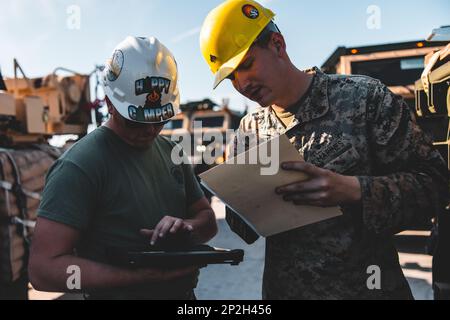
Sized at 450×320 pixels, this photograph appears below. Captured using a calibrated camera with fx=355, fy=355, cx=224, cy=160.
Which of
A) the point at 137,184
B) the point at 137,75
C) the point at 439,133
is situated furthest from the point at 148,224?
the point at 439,133

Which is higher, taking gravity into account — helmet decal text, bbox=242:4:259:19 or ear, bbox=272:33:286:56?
helmet decal text, bbox=242:4:259:19

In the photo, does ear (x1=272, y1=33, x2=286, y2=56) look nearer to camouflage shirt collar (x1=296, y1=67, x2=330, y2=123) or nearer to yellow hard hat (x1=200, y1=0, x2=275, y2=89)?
yellow hard hat (x1=200, y1=0, x2=275, y2=89)

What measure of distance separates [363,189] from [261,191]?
36 cm

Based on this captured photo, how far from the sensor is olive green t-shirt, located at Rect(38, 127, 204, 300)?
4.04 ft

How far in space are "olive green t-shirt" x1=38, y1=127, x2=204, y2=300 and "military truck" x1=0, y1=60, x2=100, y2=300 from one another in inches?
80.2

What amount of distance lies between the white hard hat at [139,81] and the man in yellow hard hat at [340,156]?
215mm

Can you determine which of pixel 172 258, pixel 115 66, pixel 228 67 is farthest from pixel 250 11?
pixel 172 258

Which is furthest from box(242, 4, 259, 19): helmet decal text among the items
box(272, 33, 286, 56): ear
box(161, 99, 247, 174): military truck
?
box(161, 99, 247, 174): military truck

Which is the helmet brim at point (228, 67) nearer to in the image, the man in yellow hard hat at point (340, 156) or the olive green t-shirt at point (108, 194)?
the man in yellow hard hat at point (340, 156)

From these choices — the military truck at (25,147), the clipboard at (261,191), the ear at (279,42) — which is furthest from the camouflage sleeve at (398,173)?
the military truck at (25,147)

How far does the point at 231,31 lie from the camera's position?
1.40 metres

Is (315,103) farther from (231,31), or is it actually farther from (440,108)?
(440,108)

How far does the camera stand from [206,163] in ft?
24.9

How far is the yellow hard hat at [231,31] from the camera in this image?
4.55ft
